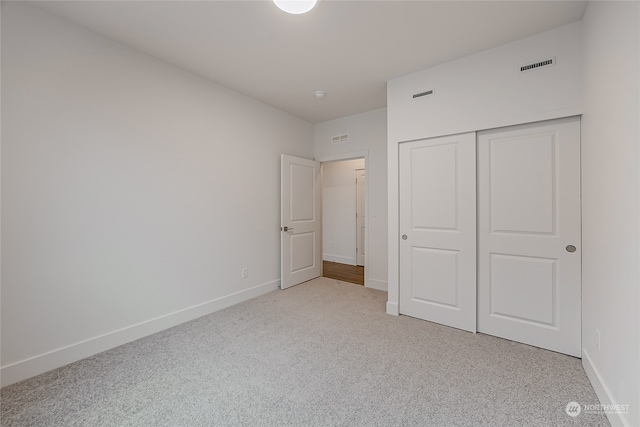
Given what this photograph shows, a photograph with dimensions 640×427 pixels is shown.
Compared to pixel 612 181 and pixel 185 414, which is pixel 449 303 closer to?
pixel 612 181

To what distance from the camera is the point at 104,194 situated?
2256mm

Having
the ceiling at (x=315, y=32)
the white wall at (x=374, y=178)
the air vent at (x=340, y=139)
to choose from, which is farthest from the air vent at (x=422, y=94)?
the air vent at (x=340, y=139)

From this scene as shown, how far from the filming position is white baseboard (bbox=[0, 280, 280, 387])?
72.7 inches

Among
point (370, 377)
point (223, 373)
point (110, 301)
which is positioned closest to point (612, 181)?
point (370, 377)

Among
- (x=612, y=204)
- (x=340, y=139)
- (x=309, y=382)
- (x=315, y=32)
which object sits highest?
(x=315, y=32)

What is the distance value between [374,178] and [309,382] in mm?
2911

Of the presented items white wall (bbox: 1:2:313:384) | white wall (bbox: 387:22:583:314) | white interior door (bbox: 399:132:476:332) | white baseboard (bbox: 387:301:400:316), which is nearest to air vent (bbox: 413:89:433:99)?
white wall (bbox: 387:22:583:314)

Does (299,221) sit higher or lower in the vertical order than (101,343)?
higher

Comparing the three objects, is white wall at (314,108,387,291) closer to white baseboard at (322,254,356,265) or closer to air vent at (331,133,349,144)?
air vent at (331,133,349,144)

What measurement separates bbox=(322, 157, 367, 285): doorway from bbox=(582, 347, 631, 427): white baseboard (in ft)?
12.2

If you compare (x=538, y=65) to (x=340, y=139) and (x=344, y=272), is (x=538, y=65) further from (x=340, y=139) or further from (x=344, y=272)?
(x=344, y=272)

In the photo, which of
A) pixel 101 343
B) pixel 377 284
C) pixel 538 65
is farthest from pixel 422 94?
pixel 101 343

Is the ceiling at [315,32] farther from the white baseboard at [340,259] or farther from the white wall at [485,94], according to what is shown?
the white baseboard at [340,259]

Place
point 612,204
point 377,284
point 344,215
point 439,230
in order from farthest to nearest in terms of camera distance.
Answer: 1. point 344,215
2. point 377,284
3. point 439,230
4. point 612,204
